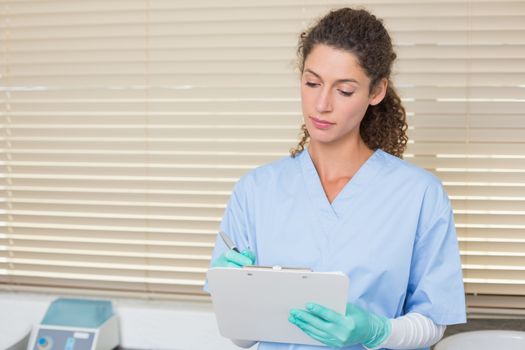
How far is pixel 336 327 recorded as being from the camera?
3.72ft

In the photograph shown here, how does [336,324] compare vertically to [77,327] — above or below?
above

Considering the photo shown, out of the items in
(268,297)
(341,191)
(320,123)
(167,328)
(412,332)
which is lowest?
(167,328)

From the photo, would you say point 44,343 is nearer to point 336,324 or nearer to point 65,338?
point 65,338

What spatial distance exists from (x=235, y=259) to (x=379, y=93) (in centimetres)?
47

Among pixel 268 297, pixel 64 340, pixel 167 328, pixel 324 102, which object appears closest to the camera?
pixel 268 297

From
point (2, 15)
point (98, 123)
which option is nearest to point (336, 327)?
point (98, 123)

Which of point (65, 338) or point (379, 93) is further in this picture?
point (65, 338)

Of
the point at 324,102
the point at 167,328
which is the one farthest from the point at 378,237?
the point at 167,328

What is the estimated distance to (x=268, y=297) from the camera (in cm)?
113

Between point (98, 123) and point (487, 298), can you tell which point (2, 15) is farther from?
point (487, 298)

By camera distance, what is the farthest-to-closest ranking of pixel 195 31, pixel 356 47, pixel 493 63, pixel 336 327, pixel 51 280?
1. pixel 51 280
2. pixel 195 31
3. pixel 493 63
4. pixel 356 47
5. pixel 336 327

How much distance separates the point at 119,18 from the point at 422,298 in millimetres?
1243

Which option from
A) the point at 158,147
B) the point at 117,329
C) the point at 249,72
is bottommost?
the point at 117,329

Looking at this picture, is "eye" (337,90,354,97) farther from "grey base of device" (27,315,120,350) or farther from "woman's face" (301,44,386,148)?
"grey base of device" (27,315,120,350)
